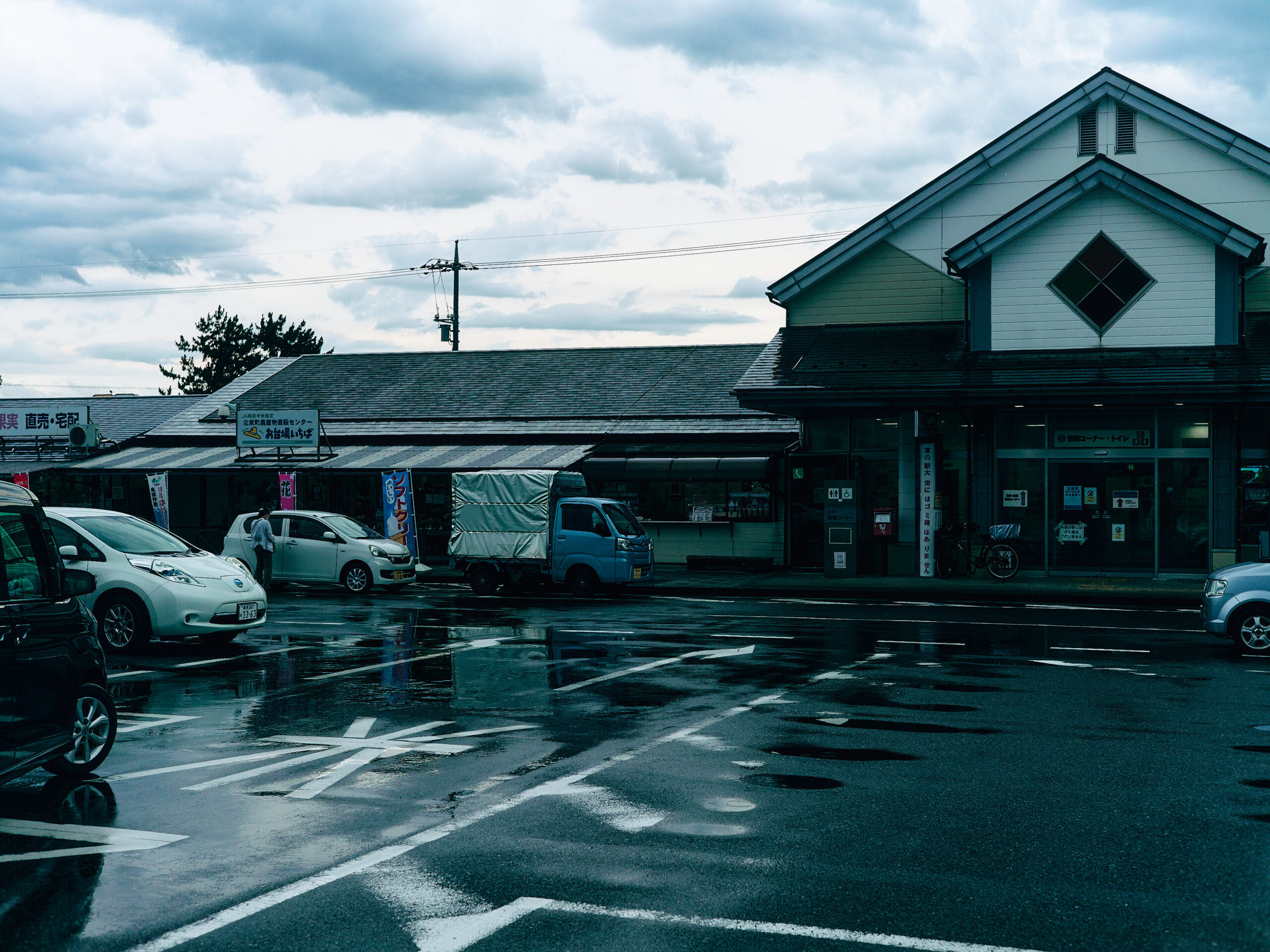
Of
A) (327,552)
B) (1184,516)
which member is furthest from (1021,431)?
(327,552)

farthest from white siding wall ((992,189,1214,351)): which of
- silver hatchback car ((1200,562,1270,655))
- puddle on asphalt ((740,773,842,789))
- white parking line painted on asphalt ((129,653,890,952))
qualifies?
puddle on asphalt ((740,773,842,789))

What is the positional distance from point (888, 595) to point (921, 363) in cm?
535

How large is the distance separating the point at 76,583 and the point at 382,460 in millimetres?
21872

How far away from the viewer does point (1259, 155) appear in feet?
80.9

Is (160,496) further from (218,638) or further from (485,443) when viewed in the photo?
(218,638)

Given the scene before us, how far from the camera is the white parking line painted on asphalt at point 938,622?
16422mm

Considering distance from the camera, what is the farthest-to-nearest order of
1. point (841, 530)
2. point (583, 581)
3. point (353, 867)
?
point (841, 530) → point (583, 581) → point (353, 867)

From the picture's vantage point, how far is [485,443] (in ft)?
103

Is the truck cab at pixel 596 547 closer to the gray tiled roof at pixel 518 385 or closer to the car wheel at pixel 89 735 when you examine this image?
the gray tiled roof at pixel 518 385

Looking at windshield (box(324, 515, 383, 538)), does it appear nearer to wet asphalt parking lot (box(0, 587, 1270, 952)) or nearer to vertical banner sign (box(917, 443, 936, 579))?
wet asphalt parking lot (box(0, 587, 1270, 952))

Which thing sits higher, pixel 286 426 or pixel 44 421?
pixel 44 421

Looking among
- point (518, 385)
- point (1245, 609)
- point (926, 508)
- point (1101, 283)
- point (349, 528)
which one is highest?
point (1101, 283)

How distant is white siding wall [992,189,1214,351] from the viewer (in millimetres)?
23406

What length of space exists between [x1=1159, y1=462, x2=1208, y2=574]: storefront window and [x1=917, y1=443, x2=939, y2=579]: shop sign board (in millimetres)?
4431
